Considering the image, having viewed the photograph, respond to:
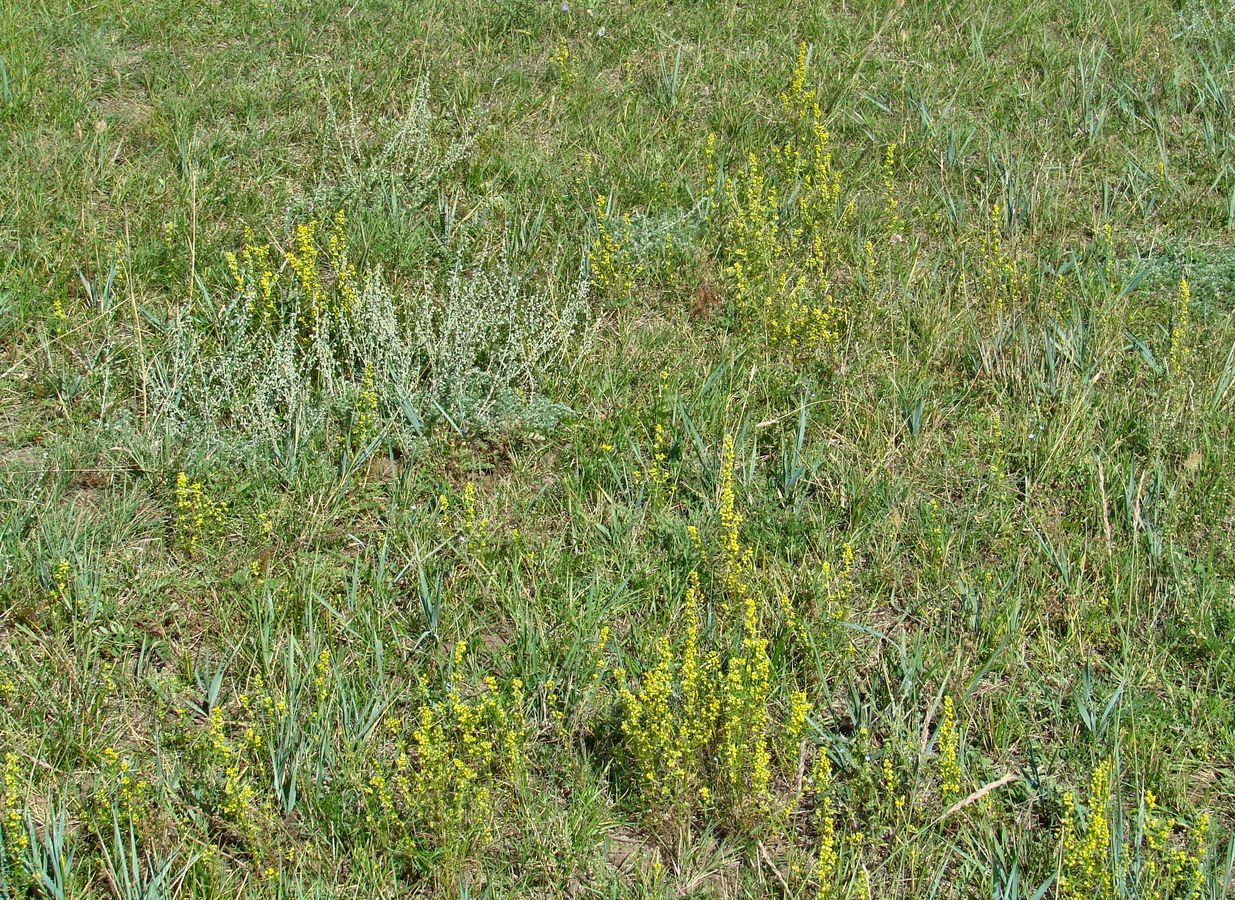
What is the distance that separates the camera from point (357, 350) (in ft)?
12.9

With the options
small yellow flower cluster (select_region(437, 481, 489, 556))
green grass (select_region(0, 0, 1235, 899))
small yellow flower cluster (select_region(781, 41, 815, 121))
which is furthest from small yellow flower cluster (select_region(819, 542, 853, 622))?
small yellow flower cluster (select_region(781, 41, 815, 121))

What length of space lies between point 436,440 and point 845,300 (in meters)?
1.51

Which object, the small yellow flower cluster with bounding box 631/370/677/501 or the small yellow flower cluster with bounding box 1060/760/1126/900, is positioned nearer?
the small yellow flower cluster with bounding box 1060/760/1126/900

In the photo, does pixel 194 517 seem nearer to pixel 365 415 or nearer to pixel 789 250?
pixel 365 415

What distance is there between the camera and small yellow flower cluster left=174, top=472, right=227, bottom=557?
3.35 metres

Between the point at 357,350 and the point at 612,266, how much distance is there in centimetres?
97

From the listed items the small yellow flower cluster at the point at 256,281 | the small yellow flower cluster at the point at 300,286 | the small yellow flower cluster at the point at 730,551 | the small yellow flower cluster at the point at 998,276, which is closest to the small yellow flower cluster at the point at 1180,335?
the small yellow flower cluster at the point at 998,276

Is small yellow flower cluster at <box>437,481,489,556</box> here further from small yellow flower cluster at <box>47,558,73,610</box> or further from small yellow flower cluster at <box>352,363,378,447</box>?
small yellow flower cluster at <box>47,558,73,610</box>

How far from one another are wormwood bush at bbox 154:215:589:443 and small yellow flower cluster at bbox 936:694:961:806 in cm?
152

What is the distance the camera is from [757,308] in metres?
4.26

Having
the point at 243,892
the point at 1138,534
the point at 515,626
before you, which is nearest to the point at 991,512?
the point at 1138,534

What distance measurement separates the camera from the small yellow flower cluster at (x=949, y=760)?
2.79m

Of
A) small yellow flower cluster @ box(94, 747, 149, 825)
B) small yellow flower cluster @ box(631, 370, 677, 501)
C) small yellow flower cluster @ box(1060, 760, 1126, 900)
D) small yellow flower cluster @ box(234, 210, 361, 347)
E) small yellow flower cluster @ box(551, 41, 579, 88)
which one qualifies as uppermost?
small yellow flower cluster @ box(551, 41, 579, 88)

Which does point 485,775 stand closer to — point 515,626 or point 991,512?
point 515,626
